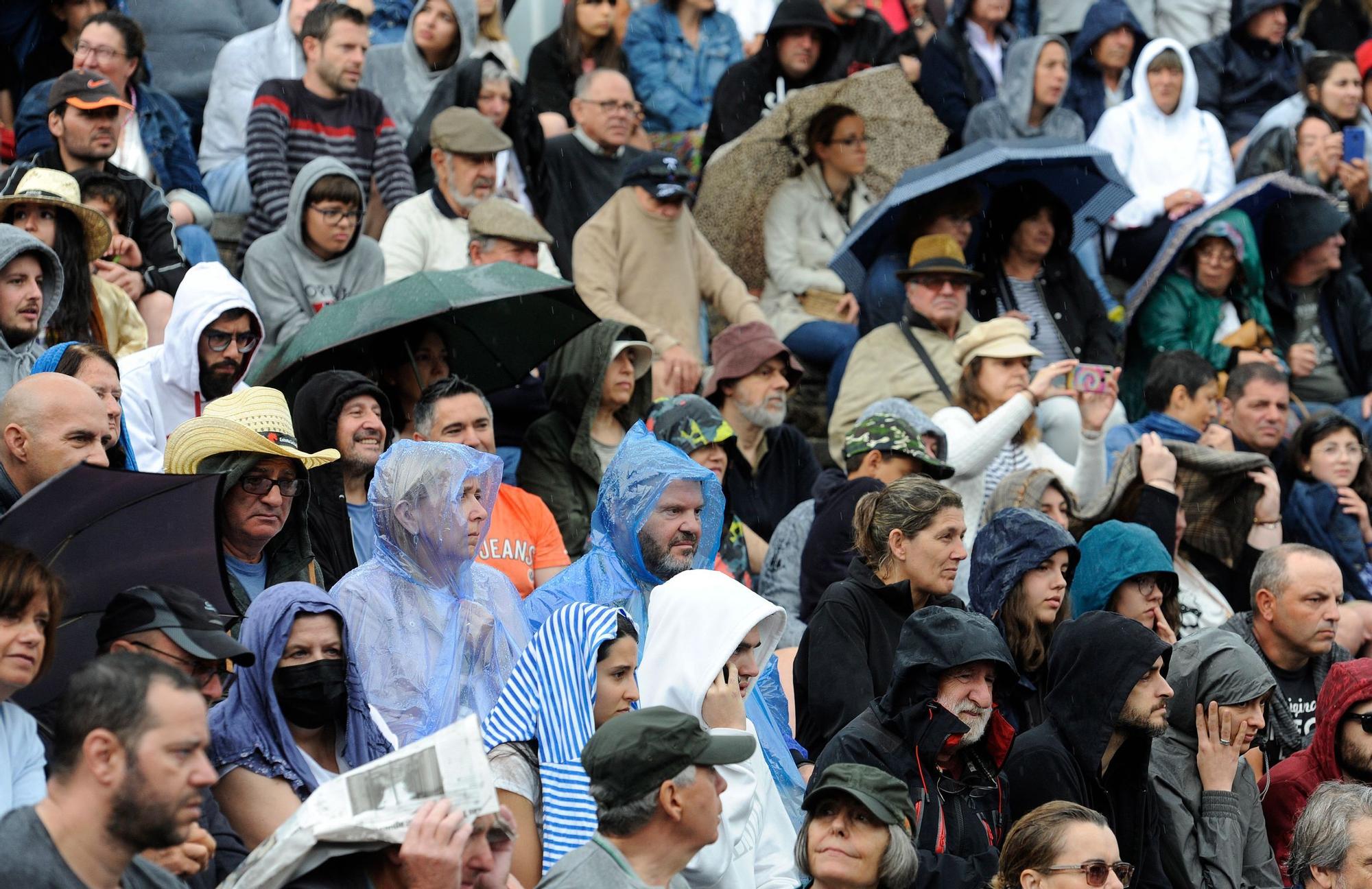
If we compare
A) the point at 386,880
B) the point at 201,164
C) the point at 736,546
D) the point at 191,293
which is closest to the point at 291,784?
the point at 386,880

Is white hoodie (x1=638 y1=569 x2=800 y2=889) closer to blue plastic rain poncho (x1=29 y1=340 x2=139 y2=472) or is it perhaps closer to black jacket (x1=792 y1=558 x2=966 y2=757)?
black jacket (x1=792 y1=558 x2=966 y2=757)

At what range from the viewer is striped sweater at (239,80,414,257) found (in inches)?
371

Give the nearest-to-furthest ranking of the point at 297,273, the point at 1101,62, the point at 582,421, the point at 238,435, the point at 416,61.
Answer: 1. the point at 238,435
2. the point at 582,421
3. the point at 297,273
4. the point at 416,61
5. the point at 1101,62

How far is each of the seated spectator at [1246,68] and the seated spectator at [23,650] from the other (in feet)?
36.3

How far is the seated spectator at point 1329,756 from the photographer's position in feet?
22.2

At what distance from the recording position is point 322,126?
9.71 metres

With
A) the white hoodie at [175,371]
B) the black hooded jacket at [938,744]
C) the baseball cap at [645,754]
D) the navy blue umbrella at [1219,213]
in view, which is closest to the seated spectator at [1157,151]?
the navy blue umbrella at [1219,213]

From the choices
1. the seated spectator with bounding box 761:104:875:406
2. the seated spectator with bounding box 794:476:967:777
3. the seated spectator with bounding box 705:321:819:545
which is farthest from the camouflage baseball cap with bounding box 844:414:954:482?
the seated spectator with bounding box 761:104:875:406

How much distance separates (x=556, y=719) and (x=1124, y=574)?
10.5 feet

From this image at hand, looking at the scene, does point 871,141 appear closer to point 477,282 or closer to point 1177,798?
point 477,282

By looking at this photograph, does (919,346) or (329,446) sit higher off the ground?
(329,446)

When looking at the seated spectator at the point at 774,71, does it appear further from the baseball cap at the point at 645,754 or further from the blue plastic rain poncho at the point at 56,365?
the baseball cap at the point at 645,754

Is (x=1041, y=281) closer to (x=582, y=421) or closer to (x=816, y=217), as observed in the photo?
(x=816, y=217)

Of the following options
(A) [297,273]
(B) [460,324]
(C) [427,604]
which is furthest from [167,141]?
(C) [427,604]
